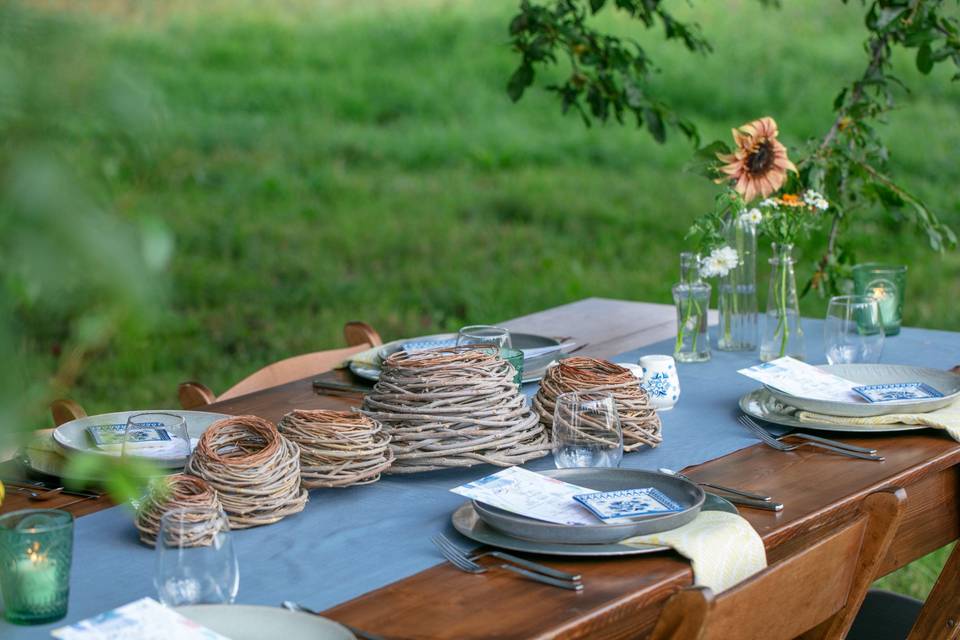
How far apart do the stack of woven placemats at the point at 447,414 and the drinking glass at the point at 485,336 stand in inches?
10.3

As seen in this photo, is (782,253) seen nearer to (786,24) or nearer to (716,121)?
(716,121)

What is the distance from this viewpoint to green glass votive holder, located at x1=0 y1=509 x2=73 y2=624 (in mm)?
1189

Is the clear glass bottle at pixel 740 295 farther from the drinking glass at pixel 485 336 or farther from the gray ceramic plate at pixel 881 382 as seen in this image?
the drinking glass at pixel 485 336

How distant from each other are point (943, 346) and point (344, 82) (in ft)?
23.7

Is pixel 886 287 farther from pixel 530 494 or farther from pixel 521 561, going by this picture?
pixel 521 561

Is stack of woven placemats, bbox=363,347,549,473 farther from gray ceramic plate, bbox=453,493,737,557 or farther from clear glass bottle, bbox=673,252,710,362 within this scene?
clear glass bottle, bbox=673,252,710,362

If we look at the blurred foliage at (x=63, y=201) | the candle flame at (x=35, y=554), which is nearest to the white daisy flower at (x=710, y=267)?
the candle flame at (x=35, y=554)

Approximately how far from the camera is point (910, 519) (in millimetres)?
1769

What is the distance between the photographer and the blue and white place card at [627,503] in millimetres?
1398

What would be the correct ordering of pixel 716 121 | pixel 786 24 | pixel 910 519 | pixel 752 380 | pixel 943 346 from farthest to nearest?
1. pixel 786 24
2. pixel 716 121
3. pixel 943 346
4. pixel 752 380
5. pixel 910 519

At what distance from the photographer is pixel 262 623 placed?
1146 mm

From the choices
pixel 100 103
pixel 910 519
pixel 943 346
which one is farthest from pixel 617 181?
pixel 100 103

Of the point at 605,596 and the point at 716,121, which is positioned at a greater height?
the point at 716,121

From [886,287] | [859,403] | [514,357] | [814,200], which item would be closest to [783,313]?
[814,200]
